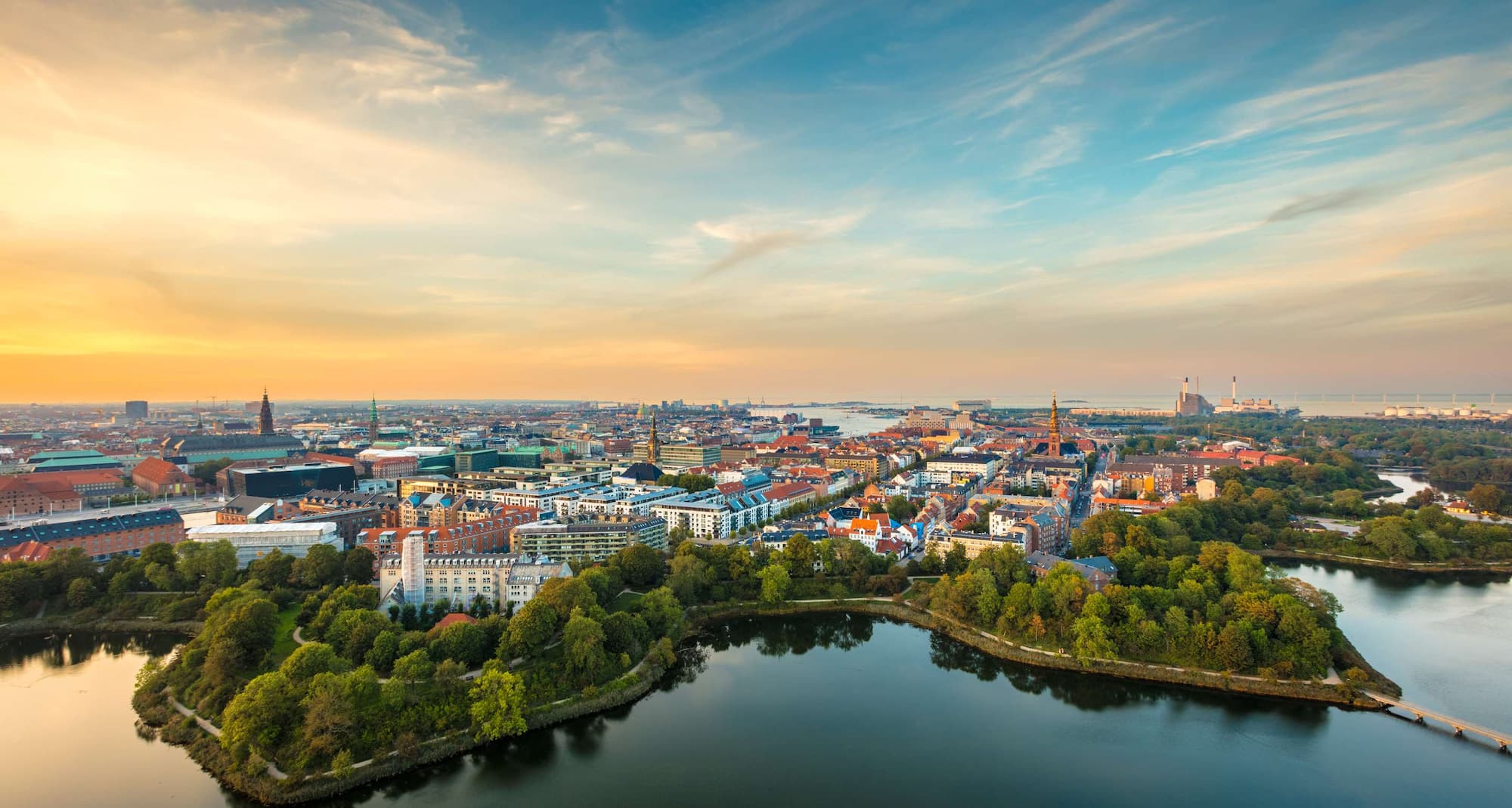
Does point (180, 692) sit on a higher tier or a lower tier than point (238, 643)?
lower

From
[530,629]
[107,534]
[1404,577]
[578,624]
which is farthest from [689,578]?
[1404,577]

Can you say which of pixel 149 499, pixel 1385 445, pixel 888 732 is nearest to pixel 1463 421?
pixel 1385 445

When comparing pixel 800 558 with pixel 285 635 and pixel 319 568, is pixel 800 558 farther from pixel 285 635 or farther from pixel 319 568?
pixel 319 568

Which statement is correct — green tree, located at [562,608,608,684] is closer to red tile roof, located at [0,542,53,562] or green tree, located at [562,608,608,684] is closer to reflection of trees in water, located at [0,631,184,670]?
reflection of trees in water, located at [0,631,184,670]

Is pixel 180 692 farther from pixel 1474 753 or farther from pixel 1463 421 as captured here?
pixel 1463 421

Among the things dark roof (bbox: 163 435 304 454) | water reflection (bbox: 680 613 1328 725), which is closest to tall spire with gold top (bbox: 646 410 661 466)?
dark roof (bbox: 163 435 304 454)

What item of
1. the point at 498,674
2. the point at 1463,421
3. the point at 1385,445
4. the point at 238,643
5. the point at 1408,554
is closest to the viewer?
the point at 498,674
